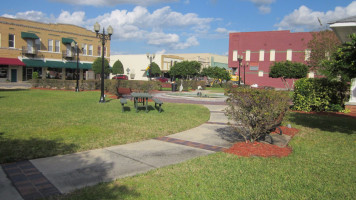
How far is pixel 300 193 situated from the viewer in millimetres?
3982

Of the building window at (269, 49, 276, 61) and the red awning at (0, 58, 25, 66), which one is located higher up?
the building window at (269, 49, 276, 61)

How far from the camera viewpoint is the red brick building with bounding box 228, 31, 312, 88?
175 feet

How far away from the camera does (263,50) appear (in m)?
55.8

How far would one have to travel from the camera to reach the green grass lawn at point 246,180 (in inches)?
153

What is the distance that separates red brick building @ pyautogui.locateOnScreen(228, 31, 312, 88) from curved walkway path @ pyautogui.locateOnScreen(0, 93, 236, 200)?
4980 cm

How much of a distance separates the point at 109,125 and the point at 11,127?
275 cm

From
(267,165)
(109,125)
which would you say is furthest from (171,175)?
(109,125)

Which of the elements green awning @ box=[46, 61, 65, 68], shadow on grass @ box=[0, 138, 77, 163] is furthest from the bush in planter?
green awning @ box=[46, 61, 65, 68]

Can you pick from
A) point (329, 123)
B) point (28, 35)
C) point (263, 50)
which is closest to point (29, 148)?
point (329, 123)

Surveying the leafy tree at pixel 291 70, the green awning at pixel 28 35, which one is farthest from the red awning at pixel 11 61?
the leafy tree at pixel 291 70

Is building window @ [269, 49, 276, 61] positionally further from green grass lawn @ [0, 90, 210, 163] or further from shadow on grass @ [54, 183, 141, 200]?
shadow on grass @ [54, 183, 141, 200]

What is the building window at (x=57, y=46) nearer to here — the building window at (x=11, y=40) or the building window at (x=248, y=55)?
the building window at (x=11, y=40)

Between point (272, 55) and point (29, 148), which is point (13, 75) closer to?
point (29, 148)

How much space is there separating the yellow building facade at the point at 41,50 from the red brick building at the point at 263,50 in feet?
91.4
